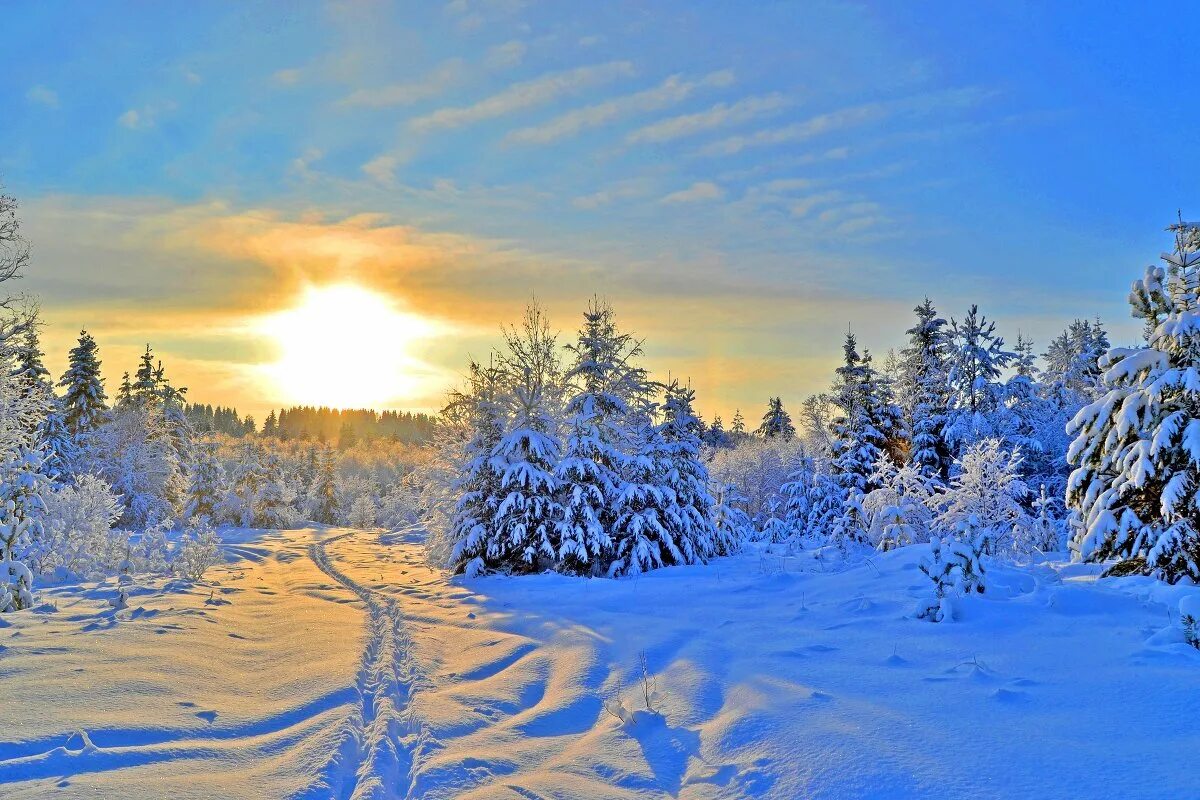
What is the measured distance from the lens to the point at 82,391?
35.6 meters

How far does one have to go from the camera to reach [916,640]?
23.0 feet

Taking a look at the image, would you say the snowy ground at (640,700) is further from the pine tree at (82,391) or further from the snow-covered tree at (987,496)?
the pine tree at (82,391)

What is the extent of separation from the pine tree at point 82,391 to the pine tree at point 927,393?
1620 inches

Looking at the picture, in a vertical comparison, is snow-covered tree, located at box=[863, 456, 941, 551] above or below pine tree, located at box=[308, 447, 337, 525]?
above

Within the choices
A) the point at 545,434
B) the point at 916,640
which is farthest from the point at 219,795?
the point at 545,434

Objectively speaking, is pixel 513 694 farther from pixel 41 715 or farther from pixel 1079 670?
pixel 1079 670

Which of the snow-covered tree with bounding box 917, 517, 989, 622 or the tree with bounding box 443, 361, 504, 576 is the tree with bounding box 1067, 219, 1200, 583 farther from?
the tree with bounding box 443, 361, 504, 576

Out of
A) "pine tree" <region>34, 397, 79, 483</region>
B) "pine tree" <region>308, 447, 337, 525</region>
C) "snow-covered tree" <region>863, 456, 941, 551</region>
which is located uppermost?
"pine tree" <region>34, 397, 79, 483</region>

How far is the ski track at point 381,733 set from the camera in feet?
15.7

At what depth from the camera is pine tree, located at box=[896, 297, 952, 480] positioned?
2975 cm

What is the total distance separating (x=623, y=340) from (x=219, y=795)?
15156 mm

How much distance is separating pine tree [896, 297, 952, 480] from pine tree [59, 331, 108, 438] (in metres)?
41.1

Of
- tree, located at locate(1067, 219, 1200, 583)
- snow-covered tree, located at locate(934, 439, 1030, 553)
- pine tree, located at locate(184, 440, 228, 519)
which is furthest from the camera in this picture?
pine tree, located at locate(184, 440, 228, 519)

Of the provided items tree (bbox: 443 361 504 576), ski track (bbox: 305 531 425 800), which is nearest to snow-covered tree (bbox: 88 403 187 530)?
tree (bbox: 443 361 504 576)
